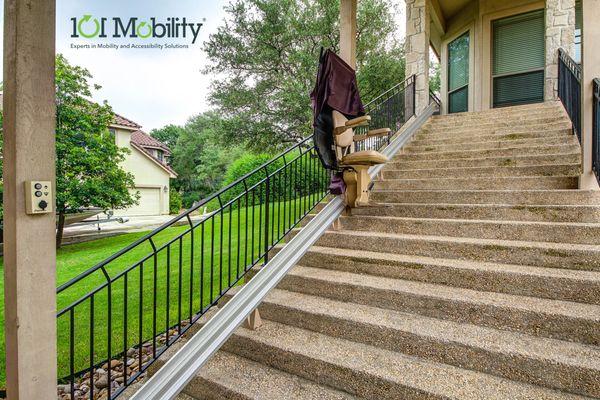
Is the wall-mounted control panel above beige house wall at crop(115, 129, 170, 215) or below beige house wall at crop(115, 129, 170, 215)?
below

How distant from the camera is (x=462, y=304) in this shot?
1.91m

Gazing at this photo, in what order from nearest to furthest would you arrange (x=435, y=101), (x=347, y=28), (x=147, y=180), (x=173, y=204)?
(x=347, y=28) < (x=435, y=101) < (x=147, y=180) < (x=173, y=204)

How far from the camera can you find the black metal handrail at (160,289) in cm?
188

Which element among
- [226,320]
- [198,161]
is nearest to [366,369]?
[226,320]

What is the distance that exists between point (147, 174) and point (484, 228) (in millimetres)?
16824

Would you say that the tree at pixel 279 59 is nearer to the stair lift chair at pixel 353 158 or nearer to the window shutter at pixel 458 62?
the window shutter at pixel 458 62

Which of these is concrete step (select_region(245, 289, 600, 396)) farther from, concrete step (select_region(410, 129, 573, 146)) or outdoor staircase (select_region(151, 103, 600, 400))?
concrete step (select_region(410, 129, 573, 146))

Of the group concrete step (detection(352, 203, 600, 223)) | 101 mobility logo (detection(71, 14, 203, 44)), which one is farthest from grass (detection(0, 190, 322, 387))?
101 mobility logo (detection(71, 14, 203, 44))

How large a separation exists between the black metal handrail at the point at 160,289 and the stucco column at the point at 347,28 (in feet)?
3.36

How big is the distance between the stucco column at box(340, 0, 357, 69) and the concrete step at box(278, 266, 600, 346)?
→ 2.28 metres

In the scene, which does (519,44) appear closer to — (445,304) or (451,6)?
(451,6)

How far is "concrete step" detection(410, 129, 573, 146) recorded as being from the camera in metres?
3.90

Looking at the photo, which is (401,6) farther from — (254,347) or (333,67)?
(254,347)

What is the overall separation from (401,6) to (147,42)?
A: 27.2 ft
